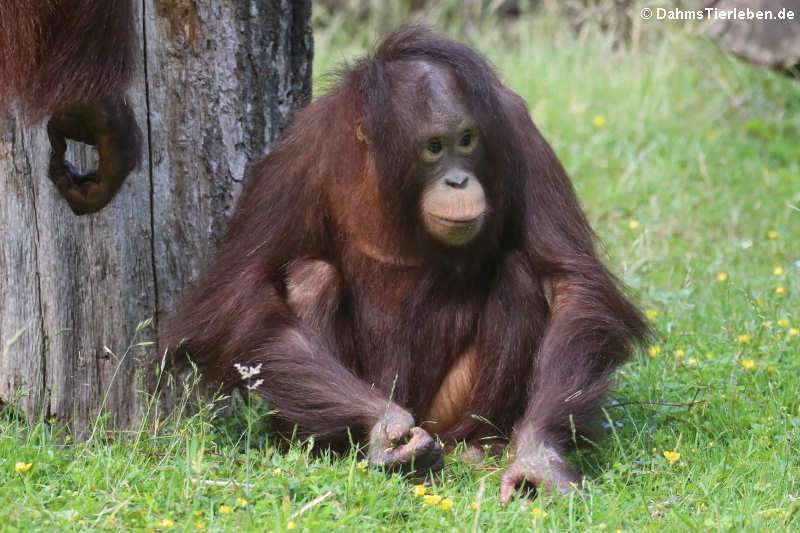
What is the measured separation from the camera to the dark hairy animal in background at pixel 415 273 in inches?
133

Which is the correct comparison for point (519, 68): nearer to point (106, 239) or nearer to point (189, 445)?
point (106, 239)

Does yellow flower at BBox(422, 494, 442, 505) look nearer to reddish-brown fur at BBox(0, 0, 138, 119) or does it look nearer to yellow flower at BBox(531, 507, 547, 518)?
yellow flower at BBox(531, 507, 547, 518)

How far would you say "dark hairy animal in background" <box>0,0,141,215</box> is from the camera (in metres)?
3.24

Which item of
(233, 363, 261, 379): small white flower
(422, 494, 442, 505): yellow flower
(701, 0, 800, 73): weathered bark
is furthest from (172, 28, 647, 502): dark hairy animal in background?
(701, 0, 800, 73): weathered bark

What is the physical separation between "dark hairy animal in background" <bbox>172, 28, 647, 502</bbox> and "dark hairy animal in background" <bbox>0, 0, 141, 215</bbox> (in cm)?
55

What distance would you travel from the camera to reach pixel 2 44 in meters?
3.28

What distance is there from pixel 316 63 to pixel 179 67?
4.27 m

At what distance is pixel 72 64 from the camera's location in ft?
10.7

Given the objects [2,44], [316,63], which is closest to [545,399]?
[2,44]

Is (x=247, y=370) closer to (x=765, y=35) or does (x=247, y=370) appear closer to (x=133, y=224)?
(x=133, y=224)

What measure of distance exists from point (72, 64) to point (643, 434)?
203 cm

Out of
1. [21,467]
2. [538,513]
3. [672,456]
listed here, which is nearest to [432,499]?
[538,513]

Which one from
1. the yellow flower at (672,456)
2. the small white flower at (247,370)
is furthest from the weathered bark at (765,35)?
the small white flower at (247,370)

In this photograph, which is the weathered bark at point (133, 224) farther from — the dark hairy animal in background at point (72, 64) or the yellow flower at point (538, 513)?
the yellow flower at point (538, 513)
